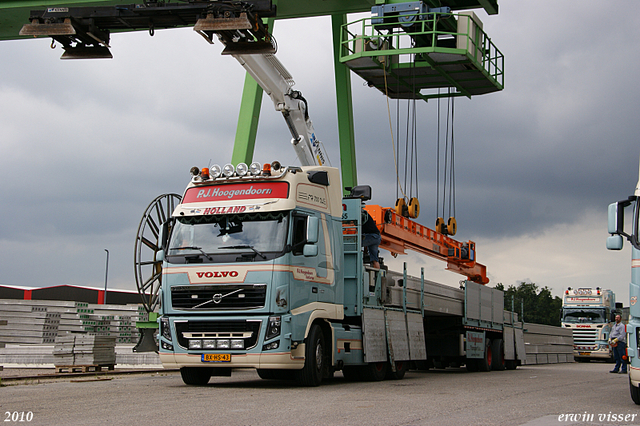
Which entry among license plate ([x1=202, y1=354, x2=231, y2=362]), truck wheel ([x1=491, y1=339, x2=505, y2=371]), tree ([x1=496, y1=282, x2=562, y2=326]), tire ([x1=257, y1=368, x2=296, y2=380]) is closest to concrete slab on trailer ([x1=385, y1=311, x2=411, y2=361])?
tire ([x1=257, y1=368, x2=296, y2=380])

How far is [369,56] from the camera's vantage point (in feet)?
51.6

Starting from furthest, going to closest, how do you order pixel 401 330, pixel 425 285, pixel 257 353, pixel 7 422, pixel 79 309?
pixel 79 309 < pixel 425 285 < pixel 401 330 < pixel 257 353 < pixel 7 422

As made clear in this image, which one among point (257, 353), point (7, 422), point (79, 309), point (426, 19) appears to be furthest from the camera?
point (79, 309)

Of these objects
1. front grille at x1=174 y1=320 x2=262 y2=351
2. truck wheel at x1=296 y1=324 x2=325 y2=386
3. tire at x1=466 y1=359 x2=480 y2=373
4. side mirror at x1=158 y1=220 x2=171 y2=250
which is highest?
side mirror at x1=158 y1=220 x2=171 y2=250

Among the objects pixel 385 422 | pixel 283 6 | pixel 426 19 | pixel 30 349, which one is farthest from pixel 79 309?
pixel 385 422

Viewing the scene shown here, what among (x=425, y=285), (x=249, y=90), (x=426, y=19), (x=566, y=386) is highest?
(x=426, y=19)

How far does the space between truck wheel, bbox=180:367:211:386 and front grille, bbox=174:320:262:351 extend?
2.80 feet

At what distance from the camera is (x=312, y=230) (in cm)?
1005

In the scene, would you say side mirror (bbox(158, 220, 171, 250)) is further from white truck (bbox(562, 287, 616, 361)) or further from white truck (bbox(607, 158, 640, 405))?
white truck (bbox(562, 287, 616, 361))

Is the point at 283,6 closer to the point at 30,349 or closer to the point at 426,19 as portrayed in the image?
the point at 426,19

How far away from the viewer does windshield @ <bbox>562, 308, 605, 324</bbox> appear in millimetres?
31578

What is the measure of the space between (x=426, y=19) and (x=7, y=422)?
12328 millimetres

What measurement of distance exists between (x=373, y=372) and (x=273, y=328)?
11.0ft

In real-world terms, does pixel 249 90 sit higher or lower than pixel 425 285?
higher
